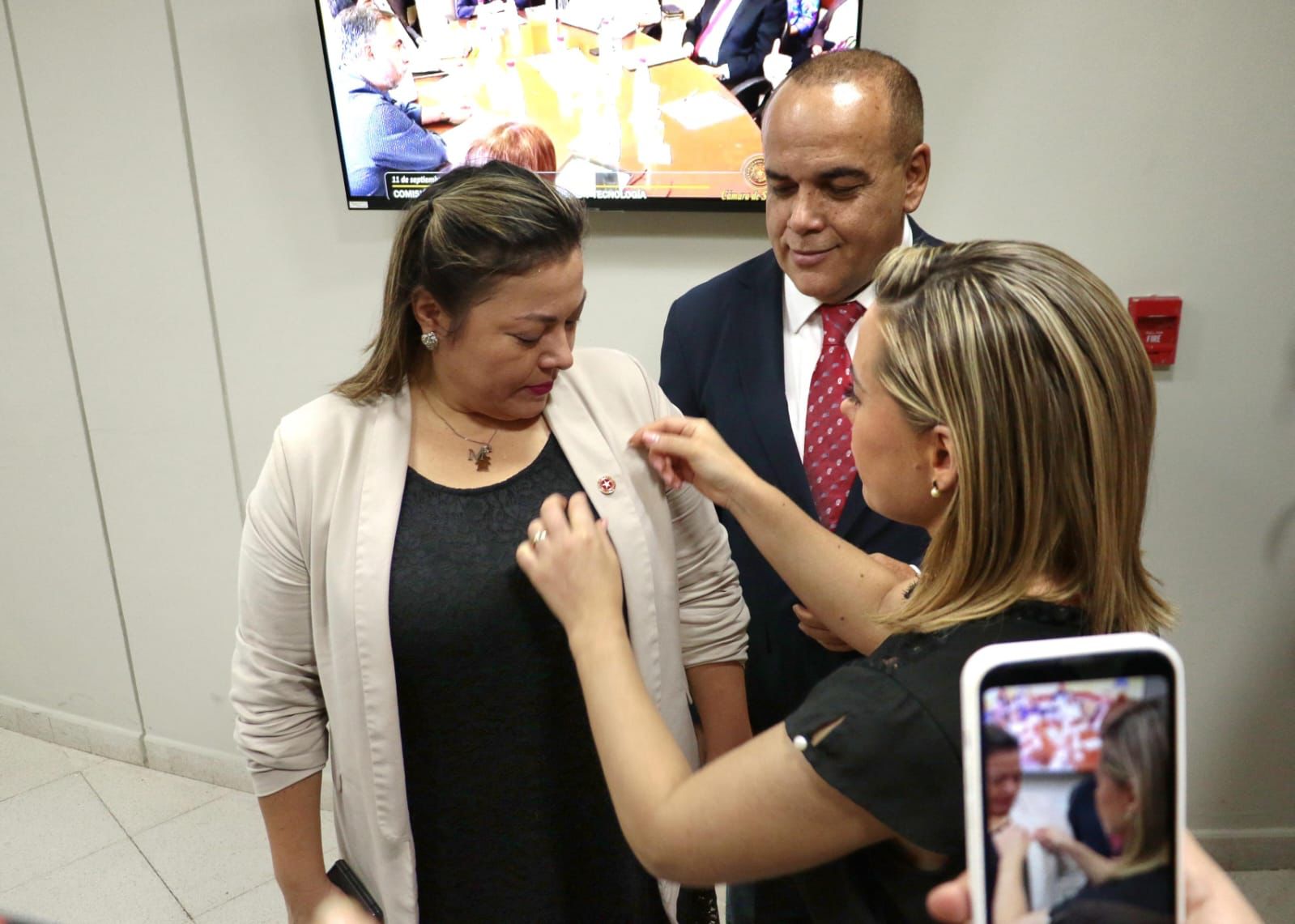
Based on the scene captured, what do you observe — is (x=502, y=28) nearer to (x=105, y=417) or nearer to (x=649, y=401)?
(x=649, y=401)

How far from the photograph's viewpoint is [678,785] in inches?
39.2

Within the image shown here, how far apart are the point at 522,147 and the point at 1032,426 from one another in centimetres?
172

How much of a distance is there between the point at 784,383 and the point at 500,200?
69 centimetres

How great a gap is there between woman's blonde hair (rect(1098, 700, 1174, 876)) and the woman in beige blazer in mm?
665

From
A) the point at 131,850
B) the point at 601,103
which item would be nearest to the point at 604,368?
the point at 601,103

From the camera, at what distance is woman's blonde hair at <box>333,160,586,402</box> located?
1.25m

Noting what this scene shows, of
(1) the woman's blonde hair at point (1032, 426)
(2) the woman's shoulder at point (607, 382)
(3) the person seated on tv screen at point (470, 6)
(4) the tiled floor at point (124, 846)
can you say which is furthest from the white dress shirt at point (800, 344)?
(4) the tiled floor at point (124, 846)

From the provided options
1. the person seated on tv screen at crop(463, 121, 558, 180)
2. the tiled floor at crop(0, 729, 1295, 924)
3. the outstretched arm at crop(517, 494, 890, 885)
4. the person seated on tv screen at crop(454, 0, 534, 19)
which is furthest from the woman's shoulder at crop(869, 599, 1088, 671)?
the tiled floor at crop(0, 729, 1295, 924)

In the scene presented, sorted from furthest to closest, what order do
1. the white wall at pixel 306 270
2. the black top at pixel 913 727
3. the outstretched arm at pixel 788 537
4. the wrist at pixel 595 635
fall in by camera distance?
the white wall at pixel 306 270 < the outstretched arm at pixel 788 537 < the wrist at pixel 595 635 < the black top at pixel 913 727

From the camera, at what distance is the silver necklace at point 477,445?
4.40 ft

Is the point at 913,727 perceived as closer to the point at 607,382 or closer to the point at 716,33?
the point at 607,382

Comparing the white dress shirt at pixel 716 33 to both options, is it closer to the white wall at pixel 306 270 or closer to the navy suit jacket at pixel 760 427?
the white wall at pixel 306 270

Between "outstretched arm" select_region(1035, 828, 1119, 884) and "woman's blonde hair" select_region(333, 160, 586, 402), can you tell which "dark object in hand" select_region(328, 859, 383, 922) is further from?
"outstretched arm" select_region(1035, 828, 1119, 884)

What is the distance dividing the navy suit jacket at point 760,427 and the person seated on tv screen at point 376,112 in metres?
0.89
